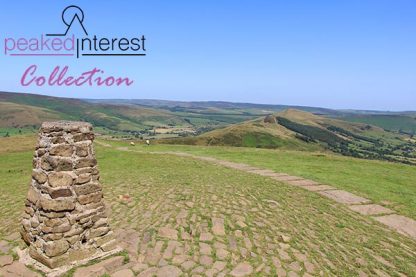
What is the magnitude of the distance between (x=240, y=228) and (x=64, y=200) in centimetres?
574

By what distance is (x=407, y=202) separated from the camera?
54.9ft

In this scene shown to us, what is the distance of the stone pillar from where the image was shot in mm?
8820

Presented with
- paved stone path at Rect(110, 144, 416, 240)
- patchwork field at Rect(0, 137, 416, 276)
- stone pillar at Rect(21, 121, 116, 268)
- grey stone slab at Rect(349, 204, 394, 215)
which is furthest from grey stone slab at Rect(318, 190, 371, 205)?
stone pillar at Rect(21, 121, 116, 268)

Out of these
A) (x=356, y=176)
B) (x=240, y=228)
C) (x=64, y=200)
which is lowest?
(x=356, y=176)

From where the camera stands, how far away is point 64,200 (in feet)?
29.3

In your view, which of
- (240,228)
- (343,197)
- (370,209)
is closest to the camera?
(240,228)

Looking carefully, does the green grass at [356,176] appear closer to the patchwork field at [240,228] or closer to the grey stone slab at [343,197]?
the patchwork field at [240,228]

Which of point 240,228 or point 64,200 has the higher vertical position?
point 64,200

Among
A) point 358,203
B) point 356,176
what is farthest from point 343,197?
point 356,176

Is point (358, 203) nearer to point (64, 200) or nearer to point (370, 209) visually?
point (370, 209)

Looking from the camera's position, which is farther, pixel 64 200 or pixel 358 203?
pixel 358 203

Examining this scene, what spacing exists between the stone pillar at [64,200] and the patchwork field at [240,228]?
5.02 ft

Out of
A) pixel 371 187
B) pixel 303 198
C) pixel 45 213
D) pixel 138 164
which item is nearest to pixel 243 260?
pixel 45 213

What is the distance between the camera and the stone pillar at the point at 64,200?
882cm
